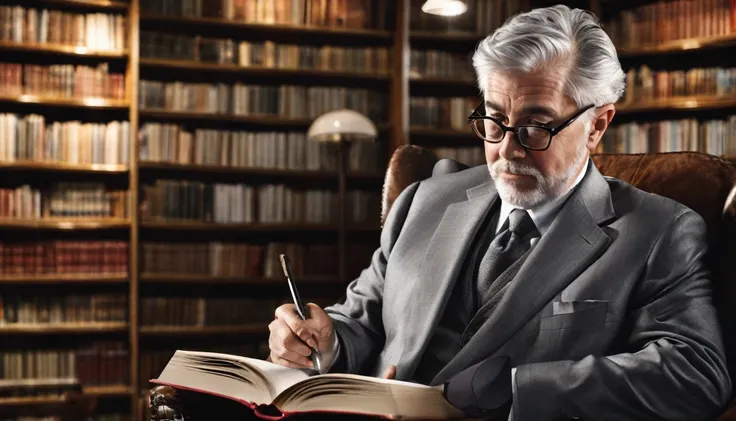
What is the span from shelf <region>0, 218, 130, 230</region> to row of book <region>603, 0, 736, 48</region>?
9.21 ft

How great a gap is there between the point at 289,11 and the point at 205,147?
92 centimetres

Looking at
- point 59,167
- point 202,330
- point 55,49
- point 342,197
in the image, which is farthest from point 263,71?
point 202,330

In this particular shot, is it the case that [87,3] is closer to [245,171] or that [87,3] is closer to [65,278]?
[245,171]

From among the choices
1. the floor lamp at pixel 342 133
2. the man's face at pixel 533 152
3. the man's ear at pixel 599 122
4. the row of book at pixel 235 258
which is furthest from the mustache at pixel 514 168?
the row of book at pixel 235 258

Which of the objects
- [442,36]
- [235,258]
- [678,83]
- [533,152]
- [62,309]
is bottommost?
[62,309]

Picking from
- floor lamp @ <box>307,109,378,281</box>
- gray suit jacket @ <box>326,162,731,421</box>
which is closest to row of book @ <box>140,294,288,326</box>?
floor lamp @ <box>307,109,378,281</box>

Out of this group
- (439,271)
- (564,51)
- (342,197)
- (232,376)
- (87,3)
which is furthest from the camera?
(342,197)

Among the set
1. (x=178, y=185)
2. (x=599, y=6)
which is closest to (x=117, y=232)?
(x=178, y=185)

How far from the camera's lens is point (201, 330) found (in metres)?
4.51

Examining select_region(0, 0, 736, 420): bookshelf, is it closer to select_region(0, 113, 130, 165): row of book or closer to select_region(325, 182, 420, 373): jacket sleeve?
select_region(0, 113, 130, 165): row of book

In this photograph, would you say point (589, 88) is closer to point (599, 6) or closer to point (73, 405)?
point (73, 405)

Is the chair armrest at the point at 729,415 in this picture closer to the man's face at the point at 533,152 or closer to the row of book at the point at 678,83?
the man's face at the point at 533,152

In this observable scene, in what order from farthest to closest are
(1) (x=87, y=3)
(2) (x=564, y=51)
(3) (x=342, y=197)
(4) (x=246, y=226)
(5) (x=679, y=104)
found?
(4) (x=246, y=226), (3) (x=342, y=197), (1) (x=87, y=3), (5) (x=679, y=104), (2) (x=564, y=51)

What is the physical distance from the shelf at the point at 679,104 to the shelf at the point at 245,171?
1472mm
